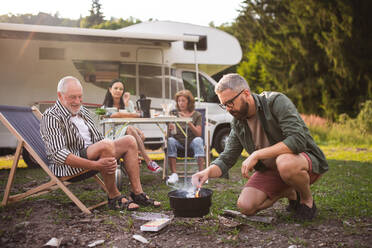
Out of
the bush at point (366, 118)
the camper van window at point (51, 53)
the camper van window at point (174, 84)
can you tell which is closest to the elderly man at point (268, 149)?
the camper van window at point (174, 84)

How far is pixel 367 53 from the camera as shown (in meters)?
12.3

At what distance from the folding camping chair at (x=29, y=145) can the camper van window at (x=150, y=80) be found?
144 inches

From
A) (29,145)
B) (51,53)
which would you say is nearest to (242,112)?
(29,145)

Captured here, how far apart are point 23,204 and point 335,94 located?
12.0m

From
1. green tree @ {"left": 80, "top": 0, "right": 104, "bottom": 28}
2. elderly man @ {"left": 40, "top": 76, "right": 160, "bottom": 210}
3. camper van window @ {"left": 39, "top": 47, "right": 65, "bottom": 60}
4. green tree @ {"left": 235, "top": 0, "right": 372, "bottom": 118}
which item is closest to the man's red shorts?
elderly man @ {"left": 40, "top": 76, "right": 160, "bottom": 210}

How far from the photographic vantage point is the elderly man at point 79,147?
114 inches

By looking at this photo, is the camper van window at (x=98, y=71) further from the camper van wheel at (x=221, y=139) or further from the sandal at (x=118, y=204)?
the sandal at (x=118, y=204)

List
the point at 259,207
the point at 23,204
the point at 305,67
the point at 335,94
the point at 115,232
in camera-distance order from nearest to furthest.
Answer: the point at 115,232
the point at 259,207
the point at 23,204
the point at 335,94
the point at 305,67

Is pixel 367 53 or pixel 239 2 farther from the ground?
pixel 239 2

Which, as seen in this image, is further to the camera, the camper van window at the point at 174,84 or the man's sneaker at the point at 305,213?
the camper van window at the point at 174,84

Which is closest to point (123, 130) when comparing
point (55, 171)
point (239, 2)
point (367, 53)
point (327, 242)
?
point (55, 171)

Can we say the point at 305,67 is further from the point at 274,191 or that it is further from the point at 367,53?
the point at 274,191

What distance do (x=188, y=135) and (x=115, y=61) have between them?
109 inches

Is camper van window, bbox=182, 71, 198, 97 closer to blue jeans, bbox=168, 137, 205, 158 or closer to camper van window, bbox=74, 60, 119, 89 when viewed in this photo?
camper van window, bbox=74, 60, 119, 89
